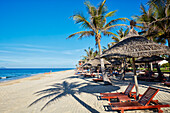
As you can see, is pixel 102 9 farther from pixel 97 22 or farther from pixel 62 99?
pixel 62 99

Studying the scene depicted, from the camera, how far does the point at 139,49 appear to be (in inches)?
171

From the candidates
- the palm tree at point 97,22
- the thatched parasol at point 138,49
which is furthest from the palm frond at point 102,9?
the thatched parasol at point 138,49

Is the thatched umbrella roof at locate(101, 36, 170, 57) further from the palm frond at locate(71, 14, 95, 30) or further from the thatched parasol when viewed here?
the palm frond at locate(71, 14, 95, 30)

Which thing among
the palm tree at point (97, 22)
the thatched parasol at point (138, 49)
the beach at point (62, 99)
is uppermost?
the palm tree at point (97, 22)

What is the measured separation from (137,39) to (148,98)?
7.78ft

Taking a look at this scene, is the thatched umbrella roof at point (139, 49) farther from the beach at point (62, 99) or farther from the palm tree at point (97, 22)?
the palm tree at point (97, 22)

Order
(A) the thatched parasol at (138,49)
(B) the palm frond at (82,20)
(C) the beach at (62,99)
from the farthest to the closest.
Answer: (B) the palm frond at (82,20)
(C) the beach at (62,99)
(A) the thatched parasol at (138,49)

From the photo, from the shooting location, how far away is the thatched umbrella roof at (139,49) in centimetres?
419

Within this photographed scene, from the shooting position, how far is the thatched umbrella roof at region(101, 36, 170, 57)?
419 cm

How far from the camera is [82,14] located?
979 cm

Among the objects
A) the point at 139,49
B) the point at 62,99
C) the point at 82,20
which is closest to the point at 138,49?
the point at 139,49

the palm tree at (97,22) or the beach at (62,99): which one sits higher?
the palm tree at (97,22)

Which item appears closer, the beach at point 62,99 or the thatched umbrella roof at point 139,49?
the thatched umbrella roof at point 139,49

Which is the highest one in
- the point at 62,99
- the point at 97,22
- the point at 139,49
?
the point at 97,22
